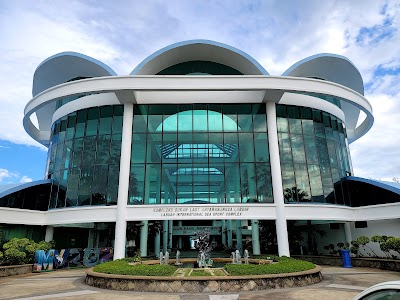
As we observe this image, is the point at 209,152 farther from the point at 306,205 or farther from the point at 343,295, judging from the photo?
the point at 343,295

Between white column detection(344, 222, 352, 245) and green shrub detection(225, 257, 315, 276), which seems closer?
green shrub detection(225, 257, 315, 276)

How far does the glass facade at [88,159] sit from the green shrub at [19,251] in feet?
13.0

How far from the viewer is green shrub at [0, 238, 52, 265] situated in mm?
19906

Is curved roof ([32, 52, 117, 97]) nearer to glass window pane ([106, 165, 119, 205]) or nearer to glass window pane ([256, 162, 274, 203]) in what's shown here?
glass window pane ([106, 165, 119, 205])

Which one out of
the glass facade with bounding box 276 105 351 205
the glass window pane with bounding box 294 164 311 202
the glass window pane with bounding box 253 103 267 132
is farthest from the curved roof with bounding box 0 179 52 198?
the glass window pane with bounding box 294 164 311 202

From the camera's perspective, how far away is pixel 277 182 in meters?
22.9

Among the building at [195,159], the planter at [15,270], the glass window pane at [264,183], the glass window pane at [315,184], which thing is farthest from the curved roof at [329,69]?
the planter at [15,270]

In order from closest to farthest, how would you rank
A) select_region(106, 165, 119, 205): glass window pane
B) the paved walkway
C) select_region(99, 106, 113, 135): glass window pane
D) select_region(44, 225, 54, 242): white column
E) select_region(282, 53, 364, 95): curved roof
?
1. the paved walkway
2. select_region(106, 165, 119, 205): glass window pane
3. select_region(99, 106, 113, 135): glass window pane
4. select_region(44, 225, 54, 242): white column
5. select_region(282, 53, 364, 95): curved roof

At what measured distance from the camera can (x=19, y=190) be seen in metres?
24.7

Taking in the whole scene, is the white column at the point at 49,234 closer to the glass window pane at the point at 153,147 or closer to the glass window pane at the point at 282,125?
the glass window pane at the point at 153,147

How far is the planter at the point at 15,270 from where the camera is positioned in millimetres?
18906

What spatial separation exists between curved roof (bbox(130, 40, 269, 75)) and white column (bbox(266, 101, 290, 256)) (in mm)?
5844

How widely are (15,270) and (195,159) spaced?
15.3 metres

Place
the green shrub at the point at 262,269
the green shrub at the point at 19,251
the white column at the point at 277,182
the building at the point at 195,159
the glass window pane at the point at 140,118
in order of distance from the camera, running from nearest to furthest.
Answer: the green shrub at the point at 262,269 → the green shrub at the point at 19,251 → the white column at the point at 277,182 → the building at the point at 195,159 → the glass window pane at the point at 140,118
